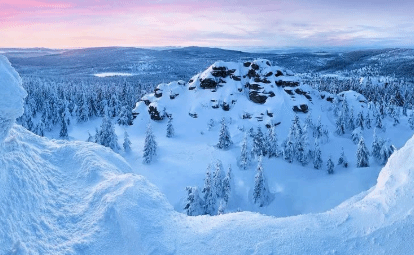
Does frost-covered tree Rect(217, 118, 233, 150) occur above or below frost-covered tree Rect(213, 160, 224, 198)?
above

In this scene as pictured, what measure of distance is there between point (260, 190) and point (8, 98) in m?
27.0

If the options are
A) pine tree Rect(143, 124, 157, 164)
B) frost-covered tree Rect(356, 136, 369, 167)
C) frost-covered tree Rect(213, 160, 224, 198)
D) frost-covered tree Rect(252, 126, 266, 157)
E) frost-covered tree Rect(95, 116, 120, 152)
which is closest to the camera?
frost-covered tree Rect(213, 160, 224, 198)

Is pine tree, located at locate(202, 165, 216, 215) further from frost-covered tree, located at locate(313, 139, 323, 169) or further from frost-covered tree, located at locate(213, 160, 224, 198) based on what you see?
frost-covered tree, located at locate(313, 139, 323, 169)

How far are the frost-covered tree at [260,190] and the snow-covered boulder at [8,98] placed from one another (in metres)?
25.7

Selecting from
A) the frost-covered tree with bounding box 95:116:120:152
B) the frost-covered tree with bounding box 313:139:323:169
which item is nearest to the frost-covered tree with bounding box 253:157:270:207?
the frost-covered tree with bounding box 313:139:323:169

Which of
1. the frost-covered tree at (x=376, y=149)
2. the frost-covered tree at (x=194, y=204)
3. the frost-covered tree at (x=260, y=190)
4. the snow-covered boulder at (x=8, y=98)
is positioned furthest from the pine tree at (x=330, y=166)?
the snow-covered boulder at (x=8, y=98)

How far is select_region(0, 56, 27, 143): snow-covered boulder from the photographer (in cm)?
774

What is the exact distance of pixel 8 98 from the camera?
25.7 feet

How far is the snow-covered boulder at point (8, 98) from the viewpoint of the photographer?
7.74m

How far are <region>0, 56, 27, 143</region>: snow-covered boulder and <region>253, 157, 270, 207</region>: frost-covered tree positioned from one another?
25.7 meters

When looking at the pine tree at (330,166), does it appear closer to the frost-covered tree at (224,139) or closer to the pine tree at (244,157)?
the pine tree at (244,157)

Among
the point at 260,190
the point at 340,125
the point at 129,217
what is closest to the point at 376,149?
the point at 340,125

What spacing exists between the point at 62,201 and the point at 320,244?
26.1 feet

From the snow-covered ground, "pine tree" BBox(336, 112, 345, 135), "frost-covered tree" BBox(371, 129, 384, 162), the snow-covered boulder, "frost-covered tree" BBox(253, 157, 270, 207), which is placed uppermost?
the snow-covered boulder
